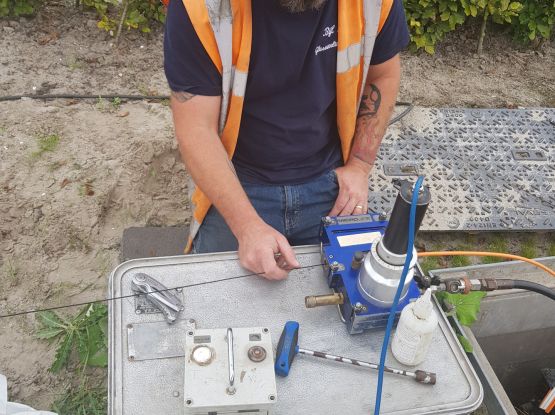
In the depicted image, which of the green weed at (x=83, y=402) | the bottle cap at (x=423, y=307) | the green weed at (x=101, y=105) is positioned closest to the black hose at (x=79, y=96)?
the green weed at (x=101, y=105)

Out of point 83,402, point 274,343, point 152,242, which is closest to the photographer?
point 274,343

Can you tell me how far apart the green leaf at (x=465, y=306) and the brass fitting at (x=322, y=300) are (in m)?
0.45

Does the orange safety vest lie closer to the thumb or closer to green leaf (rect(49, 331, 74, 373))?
the thumb

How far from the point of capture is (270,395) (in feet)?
3.57

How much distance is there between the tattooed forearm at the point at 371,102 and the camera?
81.1 inches

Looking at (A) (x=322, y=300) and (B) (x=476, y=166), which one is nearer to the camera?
(A) (x=322, y=300)

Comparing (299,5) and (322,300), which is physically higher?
(299,5)

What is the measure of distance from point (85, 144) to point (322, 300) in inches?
92.9

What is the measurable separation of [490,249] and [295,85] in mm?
1691

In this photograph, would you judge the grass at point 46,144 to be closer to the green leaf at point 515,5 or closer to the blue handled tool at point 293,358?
the blue handled tool at point 293,358

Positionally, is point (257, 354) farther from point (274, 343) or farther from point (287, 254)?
point (287, 254)

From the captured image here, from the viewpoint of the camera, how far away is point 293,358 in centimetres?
127

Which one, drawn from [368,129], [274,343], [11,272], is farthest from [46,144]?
[274,343]

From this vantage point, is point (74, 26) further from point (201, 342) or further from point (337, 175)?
point (201, 342)
